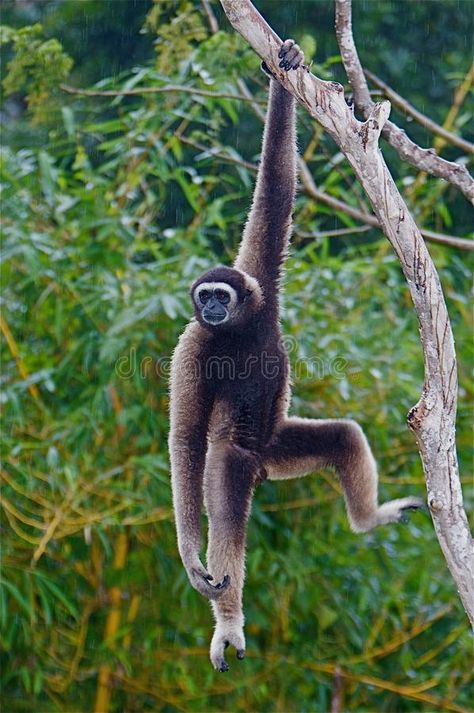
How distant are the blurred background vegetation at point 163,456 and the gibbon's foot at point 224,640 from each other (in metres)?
1.52

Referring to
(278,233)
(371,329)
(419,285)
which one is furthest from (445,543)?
(371,329)

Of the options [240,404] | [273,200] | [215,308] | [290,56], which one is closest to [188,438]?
Answer: [240,404]

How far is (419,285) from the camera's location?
262 centimetres

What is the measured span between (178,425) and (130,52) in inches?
240

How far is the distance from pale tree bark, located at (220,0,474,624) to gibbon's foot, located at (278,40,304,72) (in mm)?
30

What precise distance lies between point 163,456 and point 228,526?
5.50 feet

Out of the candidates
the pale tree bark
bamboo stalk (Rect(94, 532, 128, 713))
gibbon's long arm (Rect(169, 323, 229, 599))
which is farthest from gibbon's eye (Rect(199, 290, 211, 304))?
bamboo stalk (Rect(94, 532, 128, 713))

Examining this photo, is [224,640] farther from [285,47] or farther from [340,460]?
[285,47]

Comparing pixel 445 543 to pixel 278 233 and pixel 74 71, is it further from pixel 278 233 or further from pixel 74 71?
pixel 74 71

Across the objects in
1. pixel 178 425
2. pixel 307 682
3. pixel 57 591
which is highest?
pixel 178 425

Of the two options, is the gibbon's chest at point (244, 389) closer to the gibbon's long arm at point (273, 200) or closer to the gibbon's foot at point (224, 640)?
the gibbon's long arm at point (273, 200)

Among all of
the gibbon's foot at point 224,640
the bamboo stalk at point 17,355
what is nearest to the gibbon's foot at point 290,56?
the gibbon's foot at point 224,640

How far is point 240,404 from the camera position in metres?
3.43

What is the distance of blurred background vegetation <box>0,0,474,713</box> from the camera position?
497cm
